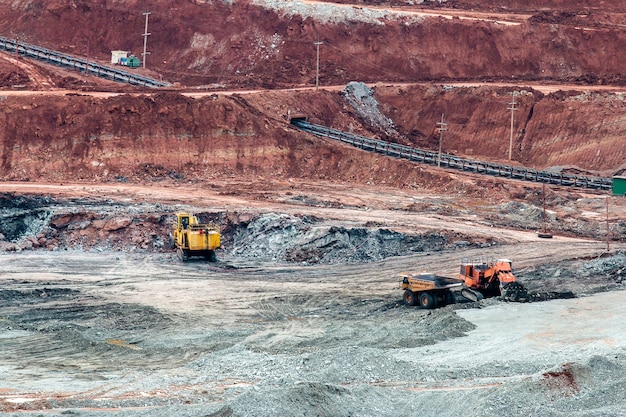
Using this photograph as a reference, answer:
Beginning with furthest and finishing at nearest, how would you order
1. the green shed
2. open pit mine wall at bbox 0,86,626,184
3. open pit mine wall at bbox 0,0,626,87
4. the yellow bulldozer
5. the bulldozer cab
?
1. open pit mine wall at bbox 0,0,626,87
2. the green shed
3. open pit mine wall at bbox 0,86,626,184
4. the bulldozer cab
5. the yellow bulldozer

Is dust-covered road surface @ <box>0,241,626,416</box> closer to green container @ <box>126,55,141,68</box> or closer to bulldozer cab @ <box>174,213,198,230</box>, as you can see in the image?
bulldozer cab @ <box>174,213,198,230</box>

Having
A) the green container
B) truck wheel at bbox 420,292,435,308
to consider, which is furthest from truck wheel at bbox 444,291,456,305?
the green container

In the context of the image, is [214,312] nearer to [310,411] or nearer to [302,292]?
[302,292]

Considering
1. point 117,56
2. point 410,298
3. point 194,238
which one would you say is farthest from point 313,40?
point 410,298

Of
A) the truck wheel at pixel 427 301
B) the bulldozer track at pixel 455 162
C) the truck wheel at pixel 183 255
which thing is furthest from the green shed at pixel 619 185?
the truck wheel at pixel 183 255

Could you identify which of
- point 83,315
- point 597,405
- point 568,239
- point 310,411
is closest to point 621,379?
point 597,405

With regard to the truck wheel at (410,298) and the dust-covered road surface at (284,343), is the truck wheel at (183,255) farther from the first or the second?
the truck wheel at (410,298)

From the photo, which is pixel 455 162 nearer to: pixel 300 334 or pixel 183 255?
pixel 183 255
